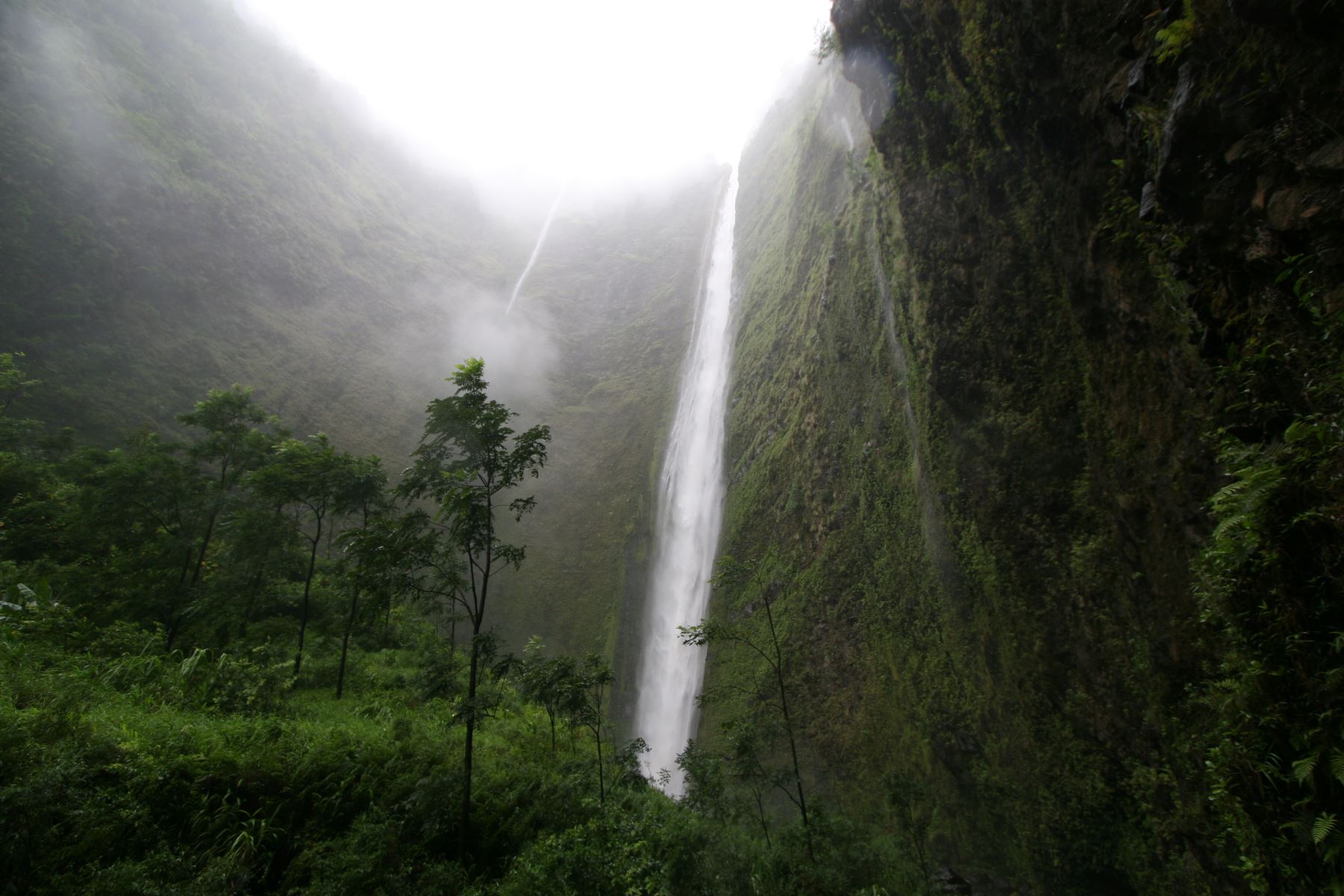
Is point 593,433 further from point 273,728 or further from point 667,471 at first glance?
point 273,728

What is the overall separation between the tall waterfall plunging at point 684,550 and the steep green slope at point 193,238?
13.3 m

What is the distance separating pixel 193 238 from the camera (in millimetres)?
24141

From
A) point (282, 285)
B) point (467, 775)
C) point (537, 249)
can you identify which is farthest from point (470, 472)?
point (537, 249)

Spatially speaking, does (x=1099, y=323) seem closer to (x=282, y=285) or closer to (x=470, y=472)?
(x=470, y=472)

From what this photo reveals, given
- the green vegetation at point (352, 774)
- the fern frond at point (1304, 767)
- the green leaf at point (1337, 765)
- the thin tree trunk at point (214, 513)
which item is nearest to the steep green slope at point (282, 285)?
the thin tree trunk at point (214, 513)

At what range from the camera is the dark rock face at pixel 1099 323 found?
139 inches

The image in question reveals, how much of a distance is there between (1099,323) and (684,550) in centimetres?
1407

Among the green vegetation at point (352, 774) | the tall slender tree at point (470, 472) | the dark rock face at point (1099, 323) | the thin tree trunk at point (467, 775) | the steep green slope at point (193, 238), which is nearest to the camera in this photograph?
the dark rock face at point (1099, 323)

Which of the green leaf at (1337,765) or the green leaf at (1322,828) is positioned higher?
the green leaf at (1337,765)

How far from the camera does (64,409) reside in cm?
1648

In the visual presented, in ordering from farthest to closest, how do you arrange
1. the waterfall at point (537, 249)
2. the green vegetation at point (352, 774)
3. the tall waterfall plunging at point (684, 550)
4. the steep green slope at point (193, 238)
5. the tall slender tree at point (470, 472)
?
the waterfall at point (537, 249), the steep green slope at point (193, 238), the tall waterfall plunging at point (684, 550), the tall slender tree at point (470, 472), the green vegetation at point (352, 774)

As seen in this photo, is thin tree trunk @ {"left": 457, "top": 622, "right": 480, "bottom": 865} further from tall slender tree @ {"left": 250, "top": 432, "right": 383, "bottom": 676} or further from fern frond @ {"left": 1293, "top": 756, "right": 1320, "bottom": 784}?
tall slender tree @ {"left": 250, "top": 432, "right": 383, "bottom": 676}

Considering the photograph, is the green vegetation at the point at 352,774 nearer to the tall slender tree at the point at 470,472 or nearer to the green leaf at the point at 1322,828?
the tall slender tree at the point at 470,472

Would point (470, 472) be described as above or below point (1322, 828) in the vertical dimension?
above
